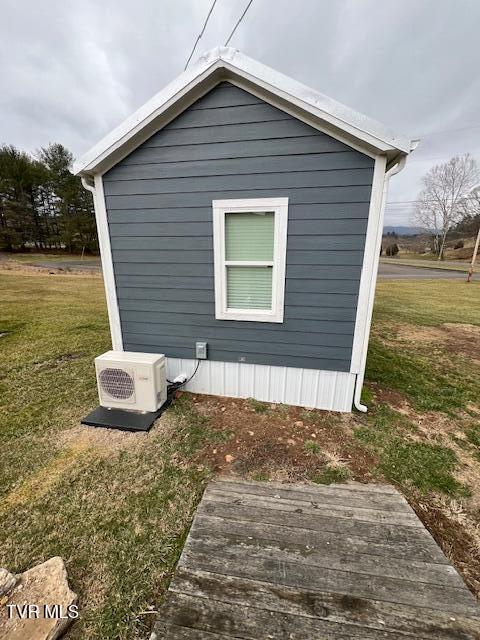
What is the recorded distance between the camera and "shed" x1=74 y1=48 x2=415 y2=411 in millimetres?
2744

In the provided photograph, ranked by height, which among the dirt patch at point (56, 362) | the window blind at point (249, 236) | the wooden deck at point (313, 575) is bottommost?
the dirt patch at point (56, 362)

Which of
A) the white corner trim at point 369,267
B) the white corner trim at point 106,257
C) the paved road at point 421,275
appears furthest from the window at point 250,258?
the paved road at point 421,275

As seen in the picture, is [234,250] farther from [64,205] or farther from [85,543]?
[64,205]

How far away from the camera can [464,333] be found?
654 cm

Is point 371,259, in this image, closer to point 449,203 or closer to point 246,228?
point 246,228

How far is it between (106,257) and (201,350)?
1.68 m

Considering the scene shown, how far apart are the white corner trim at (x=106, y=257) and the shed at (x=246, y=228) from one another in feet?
0.05

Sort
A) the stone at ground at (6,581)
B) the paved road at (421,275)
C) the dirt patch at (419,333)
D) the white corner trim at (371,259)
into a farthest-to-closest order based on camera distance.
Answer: the paved road at (421,275), the dirt patch at (419,333), the white corner trim at (371,259), the stone at ground at (6,581)

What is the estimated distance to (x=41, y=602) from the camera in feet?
4.99

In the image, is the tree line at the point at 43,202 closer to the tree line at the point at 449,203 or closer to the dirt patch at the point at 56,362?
the dirt patch at the point at 56,362

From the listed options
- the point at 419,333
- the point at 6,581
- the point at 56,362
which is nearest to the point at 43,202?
the point at 56,362

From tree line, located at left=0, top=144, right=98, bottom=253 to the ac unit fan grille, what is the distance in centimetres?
3204

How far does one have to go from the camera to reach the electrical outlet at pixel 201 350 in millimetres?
3562

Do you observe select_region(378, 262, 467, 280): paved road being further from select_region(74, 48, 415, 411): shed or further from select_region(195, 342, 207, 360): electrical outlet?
select_region(195, 342, 207, 360): electrical outlet
